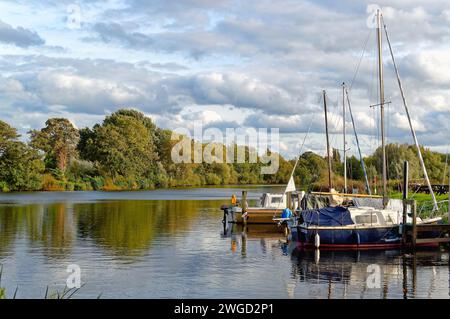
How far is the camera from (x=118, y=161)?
463 feet

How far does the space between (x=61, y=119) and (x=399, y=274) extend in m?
119

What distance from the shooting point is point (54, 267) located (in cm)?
3192

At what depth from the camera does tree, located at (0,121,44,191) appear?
120 metres

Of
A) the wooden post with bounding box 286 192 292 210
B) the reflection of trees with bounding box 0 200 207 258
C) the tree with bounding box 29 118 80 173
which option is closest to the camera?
the reflection of trees with bounding box 0 200 207 258

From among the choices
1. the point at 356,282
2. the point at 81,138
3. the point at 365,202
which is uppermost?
the point at 81,138

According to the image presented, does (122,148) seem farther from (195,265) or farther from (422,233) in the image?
(195,265)

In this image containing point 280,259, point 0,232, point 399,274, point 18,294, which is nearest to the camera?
point 18,294

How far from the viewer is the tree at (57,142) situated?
448ft

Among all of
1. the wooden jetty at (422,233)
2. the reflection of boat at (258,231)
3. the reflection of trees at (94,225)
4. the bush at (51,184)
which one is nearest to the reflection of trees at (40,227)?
the reflection of trees at (94,225)

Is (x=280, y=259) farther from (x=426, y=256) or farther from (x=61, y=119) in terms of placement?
(x=61, y=119)

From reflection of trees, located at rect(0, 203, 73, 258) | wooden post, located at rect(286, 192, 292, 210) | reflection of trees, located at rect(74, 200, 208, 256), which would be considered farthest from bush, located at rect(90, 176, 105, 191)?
wooden post, located at rect(286, 192, 292, 210)

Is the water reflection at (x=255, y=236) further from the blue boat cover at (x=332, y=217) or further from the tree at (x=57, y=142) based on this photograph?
the tree at (x=57, y=142)

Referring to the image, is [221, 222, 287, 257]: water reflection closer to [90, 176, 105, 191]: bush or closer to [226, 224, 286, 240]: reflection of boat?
[226, 224, 286, 240]: reflection of boat
